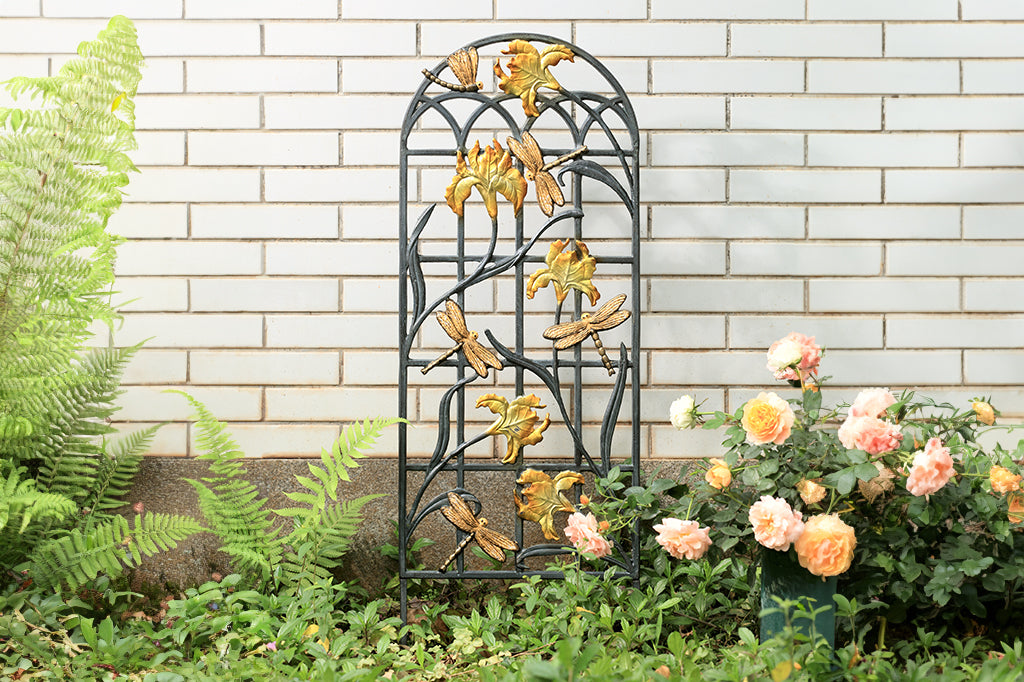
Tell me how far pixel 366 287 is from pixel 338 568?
841mm

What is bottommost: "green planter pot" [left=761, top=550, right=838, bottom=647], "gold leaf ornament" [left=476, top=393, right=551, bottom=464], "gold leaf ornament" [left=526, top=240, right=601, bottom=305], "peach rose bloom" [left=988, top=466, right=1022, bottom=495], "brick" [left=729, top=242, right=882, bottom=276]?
"green planter pot" [left=761, top=550, right=838, bottom=647]

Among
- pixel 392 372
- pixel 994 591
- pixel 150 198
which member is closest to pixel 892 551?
pixel 994 591

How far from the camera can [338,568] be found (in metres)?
1.93

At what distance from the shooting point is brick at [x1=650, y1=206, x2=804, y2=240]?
198 centimetres

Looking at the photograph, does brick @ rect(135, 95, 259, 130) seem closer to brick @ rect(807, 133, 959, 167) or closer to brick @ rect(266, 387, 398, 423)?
brick @ rect(266, 387, 398, 423)

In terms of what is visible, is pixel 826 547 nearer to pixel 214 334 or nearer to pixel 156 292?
pixel 214 334

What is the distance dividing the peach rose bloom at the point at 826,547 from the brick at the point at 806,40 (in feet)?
4.52

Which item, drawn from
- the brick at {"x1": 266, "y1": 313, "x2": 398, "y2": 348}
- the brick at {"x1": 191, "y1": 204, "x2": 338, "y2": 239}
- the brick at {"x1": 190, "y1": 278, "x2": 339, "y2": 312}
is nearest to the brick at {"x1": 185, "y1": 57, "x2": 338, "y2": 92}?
the brick at {"x1": 191, "y1": 204, "x2": 338, "y2": 239}

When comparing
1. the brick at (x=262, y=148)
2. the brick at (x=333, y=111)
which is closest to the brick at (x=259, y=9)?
the brick at (x=333, y=111)

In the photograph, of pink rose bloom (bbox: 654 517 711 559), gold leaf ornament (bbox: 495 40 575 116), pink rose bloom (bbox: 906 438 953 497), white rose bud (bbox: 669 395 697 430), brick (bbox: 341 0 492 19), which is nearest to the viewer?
pink rose bloom (bbox: 906 438 953 497)

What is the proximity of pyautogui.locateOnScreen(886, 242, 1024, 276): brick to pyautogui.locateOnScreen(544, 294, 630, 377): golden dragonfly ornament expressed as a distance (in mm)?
881

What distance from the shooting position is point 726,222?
1981 millimetres

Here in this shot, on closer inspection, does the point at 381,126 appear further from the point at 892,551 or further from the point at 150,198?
the point at 892,551

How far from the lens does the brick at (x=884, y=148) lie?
1976 mm
